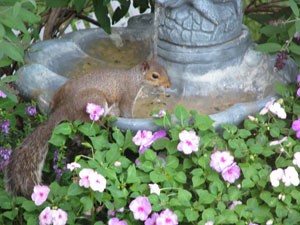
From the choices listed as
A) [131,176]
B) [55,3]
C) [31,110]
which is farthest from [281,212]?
[55,3]

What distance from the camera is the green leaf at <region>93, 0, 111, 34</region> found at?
123 inches

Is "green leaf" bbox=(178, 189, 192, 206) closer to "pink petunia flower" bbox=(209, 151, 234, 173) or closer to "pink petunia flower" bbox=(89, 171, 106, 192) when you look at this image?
"pink petunia flower" bbox=(209, 151, 234, 173)

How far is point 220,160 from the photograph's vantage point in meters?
2.32

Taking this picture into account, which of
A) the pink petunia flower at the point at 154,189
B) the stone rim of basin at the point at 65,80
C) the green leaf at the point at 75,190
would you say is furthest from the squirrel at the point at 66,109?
the pink petunia flower at the point at 154,189

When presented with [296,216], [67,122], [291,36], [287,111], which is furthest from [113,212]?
[291,36]

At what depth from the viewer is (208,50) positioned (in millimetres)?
2742

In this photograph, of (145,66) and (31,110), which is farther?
(31,110)

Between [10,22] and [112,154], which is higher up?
[10,22]

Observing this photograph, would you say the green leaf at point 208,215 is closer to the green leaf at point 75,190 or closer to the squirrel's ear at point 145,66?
the green leaf at point 75,190

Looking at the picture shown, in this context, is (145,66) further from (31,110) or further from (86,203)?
(86,203)

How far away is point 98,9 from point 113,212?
109 centimetres

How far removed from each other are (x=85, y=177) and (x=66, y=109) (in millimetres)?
441

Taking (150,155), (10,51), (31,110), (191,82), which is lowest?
(31,110)

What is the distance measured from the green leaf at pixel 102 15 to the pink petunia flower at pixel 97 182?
103cm
